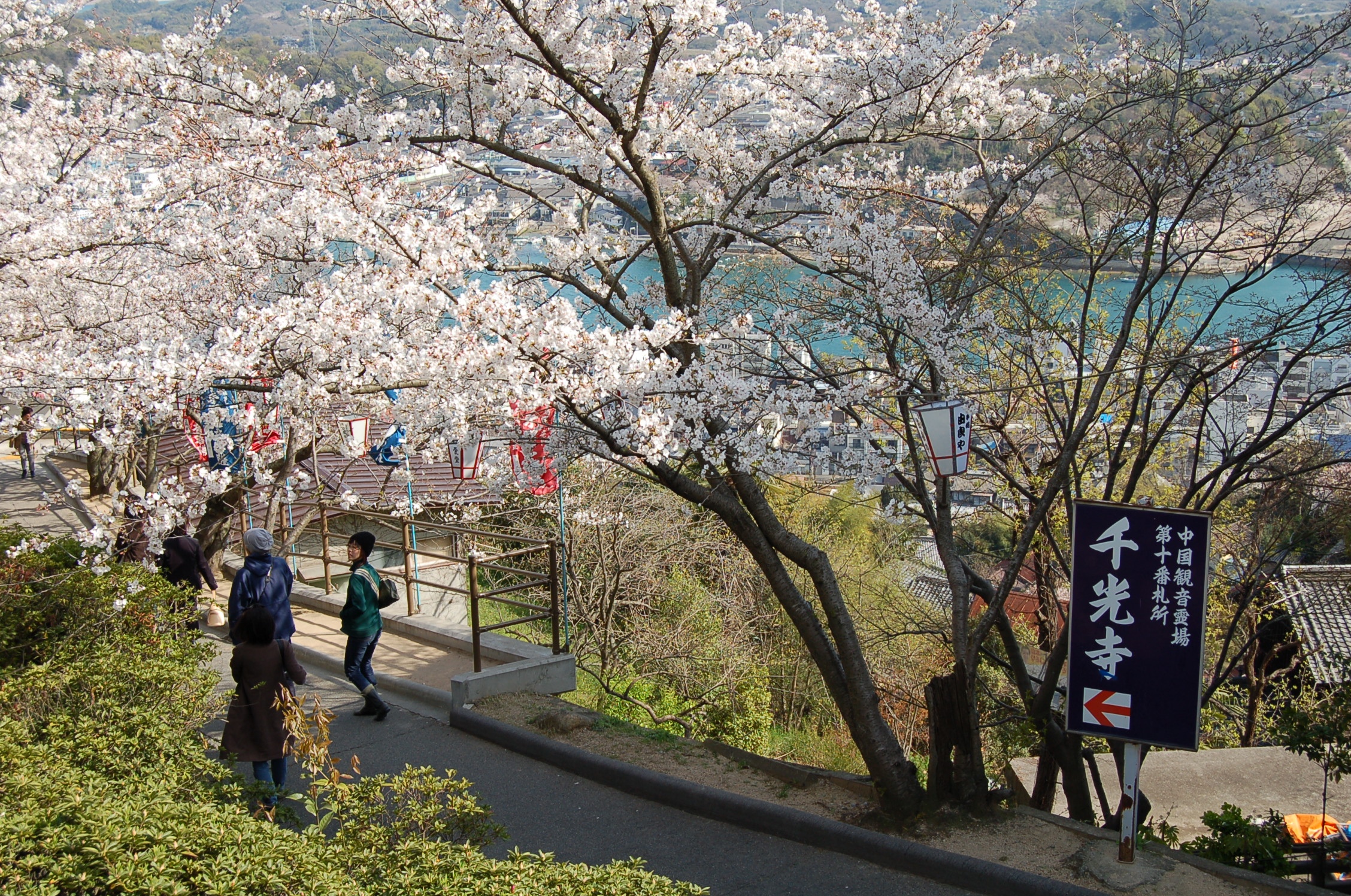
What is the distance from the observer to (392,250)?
6090mm

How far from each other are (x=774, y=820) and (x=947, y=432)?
8.85ft

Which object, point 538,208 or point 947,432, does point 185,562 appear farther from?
point 947,432

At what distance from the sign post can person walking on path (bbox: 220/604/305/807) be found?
15.1 feet

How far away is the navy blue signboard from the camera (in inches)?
195

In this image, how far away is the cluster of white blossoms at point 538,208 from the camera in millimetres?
5859

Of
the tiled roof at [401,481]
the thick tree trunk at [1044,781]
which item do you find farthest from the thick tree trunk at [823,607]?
the tiled roof at [401,481]

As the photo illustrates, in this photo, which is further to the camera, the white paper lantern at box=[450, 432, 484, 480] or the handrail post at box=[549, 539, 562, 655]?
the white paper lantern at box=[450, 432, 484, 480]

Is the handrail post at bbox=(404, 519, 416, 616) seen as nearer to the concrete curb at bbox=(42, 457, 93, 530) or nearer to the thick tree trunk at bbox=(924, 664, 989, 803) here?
the concrete curb at bbox=(42, 457, 93, 530)

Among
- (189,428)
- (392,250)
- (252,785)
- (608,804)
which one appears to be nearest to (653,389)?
(392,250)

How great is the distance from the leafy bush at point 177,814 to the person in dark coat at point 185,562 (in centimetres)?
239

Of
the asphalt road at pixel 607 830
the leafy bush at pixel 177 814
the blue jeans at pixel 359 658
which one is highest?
the leafy bush at pixel 177 814

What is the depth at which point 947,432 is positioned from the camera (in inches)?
227

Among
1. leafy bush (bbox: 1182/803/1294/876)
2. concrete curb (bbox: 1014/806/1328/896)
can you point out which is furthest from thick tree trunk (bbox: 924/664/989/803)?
leafy bush (bbox: 1182/803/1294/876)

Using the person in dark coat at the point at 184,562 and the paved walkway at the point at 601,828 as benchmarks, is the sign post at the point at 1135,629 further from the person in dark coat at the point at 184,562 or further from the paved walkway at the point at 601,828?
the person in dark coat at the point at 184,562
